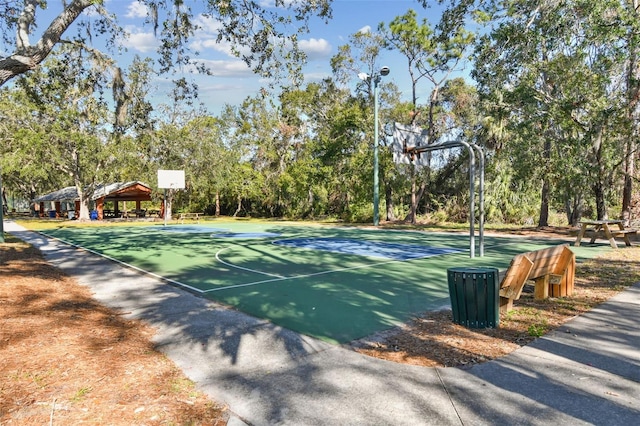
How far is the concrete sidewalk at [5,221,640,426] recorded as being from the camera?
120 inches

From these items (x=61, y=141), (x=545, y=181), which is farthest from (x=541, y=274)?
(x=61, y=141)

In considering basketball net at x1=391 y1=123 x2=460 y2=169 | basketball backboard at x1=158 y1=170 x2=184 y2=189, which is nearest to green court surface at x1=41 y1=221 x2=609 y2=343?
basketball net at x1=391 y1=123 x2=460 y2=169

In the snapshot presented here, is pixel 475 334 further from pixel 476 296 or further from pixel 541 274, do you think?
pixel 541 274

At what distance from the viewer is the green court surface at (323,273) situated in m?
5.90

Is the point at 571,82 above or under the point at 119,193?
above

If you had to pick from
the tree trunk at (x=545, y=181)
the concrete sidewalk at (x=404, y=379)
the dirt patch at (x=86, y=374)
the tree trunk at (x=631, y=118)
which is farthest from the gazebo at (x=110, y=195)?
the concrete sidewalk at (x=404, y=379)

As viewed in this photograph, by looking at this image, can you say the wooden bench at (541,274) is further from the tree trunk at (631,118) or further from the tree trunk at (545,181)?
the tree trunk at (545,181)

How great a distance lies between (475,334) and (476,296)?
43cm

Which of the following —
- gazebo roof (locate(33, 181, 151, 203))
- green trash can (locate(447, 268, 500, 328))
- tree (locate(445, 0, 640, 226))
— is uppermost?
tree (locate(445, 0, 640, 226))

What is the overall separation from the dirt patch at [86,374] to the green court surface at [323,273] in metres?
1.77

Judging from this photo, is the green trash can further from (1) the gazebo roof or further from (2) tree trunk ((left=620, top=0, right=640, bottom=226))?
(1) the gazebo roof

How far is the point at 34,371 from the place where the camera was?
3.79 metres

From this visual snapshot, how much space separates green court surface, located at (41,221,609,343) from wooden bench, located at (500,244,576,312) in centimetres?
Answer: 103

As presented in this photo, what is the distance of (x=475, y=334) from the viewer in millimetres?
4836
